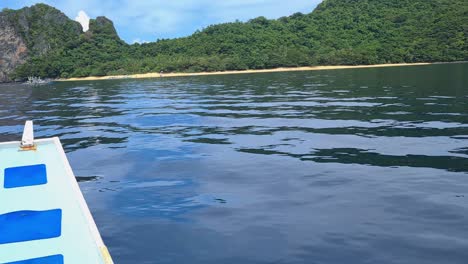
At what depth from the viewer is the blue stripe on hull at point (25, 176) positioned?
17.7ft

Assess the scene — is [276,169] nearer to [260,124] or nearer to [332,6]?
[260,124]

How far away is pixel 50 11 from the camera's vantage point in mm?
169125

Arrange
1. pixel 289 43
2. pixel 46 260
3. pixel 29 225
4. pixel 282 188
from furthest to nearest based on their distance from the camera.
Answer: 1. pixel 289 43
2. pixel 282 188
3. pixel 29 225
4. pixel 46 260

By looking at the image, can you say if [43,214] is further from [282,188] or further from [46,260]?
[282,188]

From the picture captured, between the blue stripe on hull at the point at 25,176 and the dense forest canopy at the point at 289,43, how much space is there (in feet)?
309

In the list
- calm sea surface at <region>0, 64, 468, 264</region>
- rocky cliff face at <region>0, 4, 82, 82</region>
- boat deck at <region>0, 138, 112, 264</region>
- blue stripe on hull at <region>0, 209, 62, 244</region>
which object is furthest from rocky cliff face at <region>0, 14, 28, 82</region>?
blue stripe on hull at <region>0, 209, 62, 244</region>

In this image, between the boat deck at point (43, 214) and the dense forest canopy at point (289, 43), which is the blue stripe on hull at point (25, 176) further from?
the dense forest canopy at point (289, 43)

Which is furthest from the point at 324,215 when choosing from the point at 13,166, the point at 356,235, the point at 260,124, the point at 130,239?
the point at 260,124

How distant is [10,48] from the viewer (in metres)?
148

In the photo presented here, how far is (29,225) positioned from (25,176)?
56.1 inches

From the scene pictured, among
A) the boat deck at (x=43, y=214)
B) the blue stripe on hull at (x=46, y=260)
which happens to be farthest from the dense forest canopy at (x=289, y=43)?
the blue stripe on hull at (x=46, y=260)

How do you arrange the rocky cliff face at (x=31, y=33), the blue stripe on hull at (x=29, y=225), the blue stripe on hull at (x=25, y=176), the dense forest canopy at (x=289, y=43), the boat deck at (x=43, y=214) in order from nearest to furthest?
the boat deck at (x=43, y=214), the blue stripe on hull at (x=29, y=225), the blue stripe on hull at (x=25, y=176), the dense forest canopy at (x=289, y=43), the rocky cliff face at (x=31, y=33)

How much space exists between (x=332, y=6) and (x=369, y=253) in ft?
536

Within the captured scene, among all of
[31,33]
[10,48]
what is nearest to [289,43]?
[10,48]
